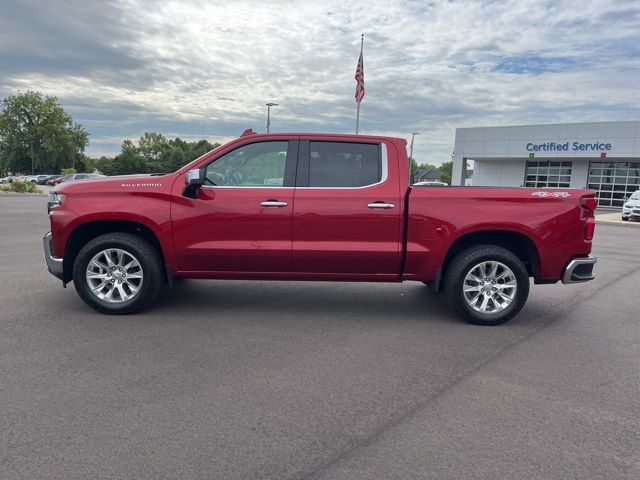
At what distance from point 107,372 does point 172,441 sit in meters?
1.25

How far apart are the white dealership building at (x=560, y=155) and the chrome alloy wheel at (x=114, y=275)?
31332 mm

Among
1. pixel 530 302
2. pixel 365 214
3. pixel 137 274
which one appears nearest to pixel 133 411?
pixel 137 274

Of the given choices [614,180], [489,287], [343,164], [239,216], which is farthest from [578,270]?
[614,180]

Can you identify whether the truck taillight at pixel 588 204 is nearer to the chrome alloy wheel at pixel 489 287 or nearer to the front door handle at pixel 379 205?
the chrome alloy wheel at pixel 489 287

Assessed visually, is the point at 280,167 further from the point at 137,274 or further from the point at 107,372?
the point at 107,372

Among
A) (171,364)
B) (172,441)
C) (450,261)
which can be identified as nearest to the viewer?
(172,441)

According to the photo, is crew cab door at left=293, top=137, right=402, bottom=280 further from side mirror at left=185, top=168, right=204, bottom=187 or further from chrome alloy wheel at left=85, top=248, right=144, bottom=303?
chrome alloy wheel at left=85, top=248, right=144, bottom=303

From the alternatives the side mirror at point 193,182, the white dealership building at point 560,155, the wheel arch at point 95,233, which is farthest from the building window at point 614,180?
the wheel arch at point 95,233

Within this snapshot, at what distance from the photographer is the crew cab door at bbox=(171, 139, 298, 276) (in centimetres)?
545

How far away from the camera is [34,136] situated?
88.5 m

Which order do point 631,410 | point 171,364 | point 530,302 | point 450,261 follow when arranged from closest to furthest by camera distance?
1. point 631,410
2. point 171,364
3. point 450,261
4. point 530,302

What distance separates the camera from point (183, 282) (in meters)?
7.31

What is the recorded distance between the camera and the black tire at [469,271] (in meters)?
5.53

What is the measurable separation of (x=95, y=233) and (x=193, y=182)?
1423 millimetres
